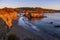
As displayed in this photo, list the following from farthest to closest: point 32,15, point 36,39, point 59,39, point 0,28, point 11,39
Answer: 1. point 32,15
2. point 59,39
3. point 36,39
4. point 0,28
5. point 11,39

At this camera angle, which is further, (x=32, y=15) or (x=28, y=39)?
(x=32, y=15)

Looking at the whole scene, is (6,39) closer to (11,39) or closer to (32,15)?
(11,39)

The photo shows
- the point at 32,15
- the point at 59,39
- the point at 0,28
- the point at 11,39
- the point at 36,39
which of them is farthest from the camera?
the point at 32,15

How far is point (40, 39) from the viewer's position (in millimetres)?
24781

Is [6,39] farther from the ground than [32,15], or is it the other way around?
[6,39]

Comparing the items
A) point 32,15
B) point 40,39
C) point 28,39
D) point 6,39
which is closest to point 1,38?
point 6,39

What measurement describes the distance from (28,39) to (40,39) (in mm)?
2149

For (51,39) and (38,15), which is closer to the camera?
(51,39)

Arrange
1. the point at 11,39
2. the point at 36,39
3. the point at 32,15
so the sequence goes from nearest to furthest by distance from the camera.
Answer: the point at 11,39 → the point at 36,39 → the point at 32,15

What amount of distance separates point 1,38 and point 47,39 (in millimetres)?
9142

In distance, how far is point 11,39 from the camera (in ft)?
58.3

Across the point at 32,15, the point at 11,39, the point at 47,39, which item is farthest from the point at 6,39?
the point at 32,15

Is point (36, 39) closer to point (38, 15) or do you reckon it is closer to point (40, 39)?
point (40, 39)

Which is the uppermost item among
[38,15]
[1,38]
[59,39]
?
[1,38]
